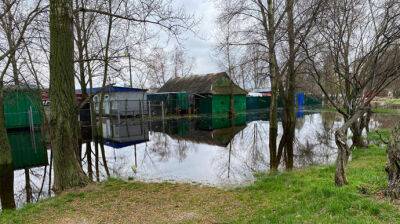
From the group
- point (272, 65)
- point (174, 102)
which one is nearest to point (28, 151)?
point (272, 65)

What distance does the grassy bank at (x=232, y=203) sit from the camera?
4926 millimetres

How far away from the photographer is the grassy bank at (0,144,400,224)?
16.2 feet

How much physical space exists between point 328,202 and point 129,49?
44.6ft

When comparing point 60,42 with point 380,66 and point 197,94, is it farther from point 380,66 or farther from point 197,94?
point 197,94

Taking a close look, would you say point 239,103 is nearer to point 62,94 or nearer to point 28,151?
point 28,151

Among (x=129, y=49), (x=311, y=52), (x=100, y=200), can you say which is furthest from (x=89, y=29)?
(x=100, y=200)

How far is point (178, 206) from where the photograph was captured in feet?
21.4

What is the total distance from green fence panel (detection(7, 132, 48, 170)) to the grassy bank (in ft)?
24.1

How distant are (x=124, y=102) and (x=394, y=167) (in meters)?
30.4

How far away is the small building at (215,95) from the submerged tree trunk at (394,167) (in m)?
31.6

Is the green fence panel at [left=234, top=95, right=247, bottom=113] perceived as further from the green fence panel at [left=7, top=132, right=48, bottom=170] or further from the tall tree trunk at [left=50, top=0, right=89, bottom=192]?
the tall tree trunk at [left=50, top=0, right=89, bottom=192]

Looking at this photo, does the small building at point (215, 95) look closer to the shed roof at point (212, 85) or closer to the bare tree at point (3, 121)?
the shed roof at point (212, 85)

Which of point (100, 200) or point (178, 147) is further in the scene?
point (178, 147)

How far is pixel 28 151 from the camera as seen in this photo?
16.6m
